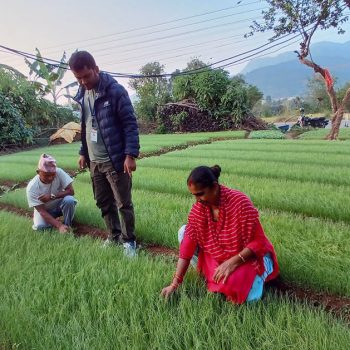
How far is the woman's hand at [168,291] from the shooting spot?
219cm

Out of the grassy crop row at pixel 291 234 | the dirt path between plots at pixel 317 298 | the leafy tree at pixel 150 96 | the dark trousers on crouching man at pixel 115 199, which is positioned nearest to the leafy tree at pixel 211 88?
the leafy tree at pixel 150 96

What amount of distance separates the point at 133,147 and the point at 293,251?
1571 millimetres

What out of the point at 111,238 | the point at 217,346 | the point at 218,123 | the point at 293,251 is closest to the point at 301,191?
the point at 293,251

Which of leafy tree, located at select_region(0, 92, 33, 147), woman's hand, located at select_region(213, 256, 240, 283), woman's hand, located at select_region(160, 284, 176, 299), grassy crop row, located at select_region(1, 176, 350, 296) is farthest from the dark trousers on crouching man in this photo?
leafy tree, located at select_region(0, 92, 33, 147)

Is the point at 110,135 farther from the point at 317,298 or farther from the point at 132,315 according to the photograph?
the point at 317,298

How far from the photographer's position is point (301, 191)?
16.3 feet

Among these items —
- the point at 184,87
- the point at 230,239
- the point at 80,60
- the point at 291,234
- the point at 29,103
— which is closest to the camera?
the point at 230,239

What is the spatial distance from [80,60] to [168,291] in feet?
6.25

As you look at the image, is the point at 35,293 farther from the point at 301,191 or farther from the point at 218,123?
the point at 218,123

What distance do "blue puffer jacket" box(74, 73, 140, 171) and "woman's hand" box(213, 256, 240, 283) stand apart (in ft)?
4.59

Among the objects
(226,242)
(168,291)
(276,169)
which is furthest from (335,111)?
(168,291)

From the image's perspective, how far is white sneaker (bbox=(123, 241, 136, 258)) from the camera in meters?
3.06

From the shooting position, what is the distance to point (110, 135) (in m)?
3.29

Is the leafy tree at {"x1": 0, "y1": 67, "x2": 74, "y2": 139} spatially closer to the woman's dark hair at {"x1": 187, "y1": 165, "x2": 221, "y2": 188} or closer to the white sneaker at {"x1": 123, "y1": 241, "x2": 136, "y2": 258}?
the white sneaker at {"x1": 123, "y1": 241, "x2": 136, "y2": 258}
